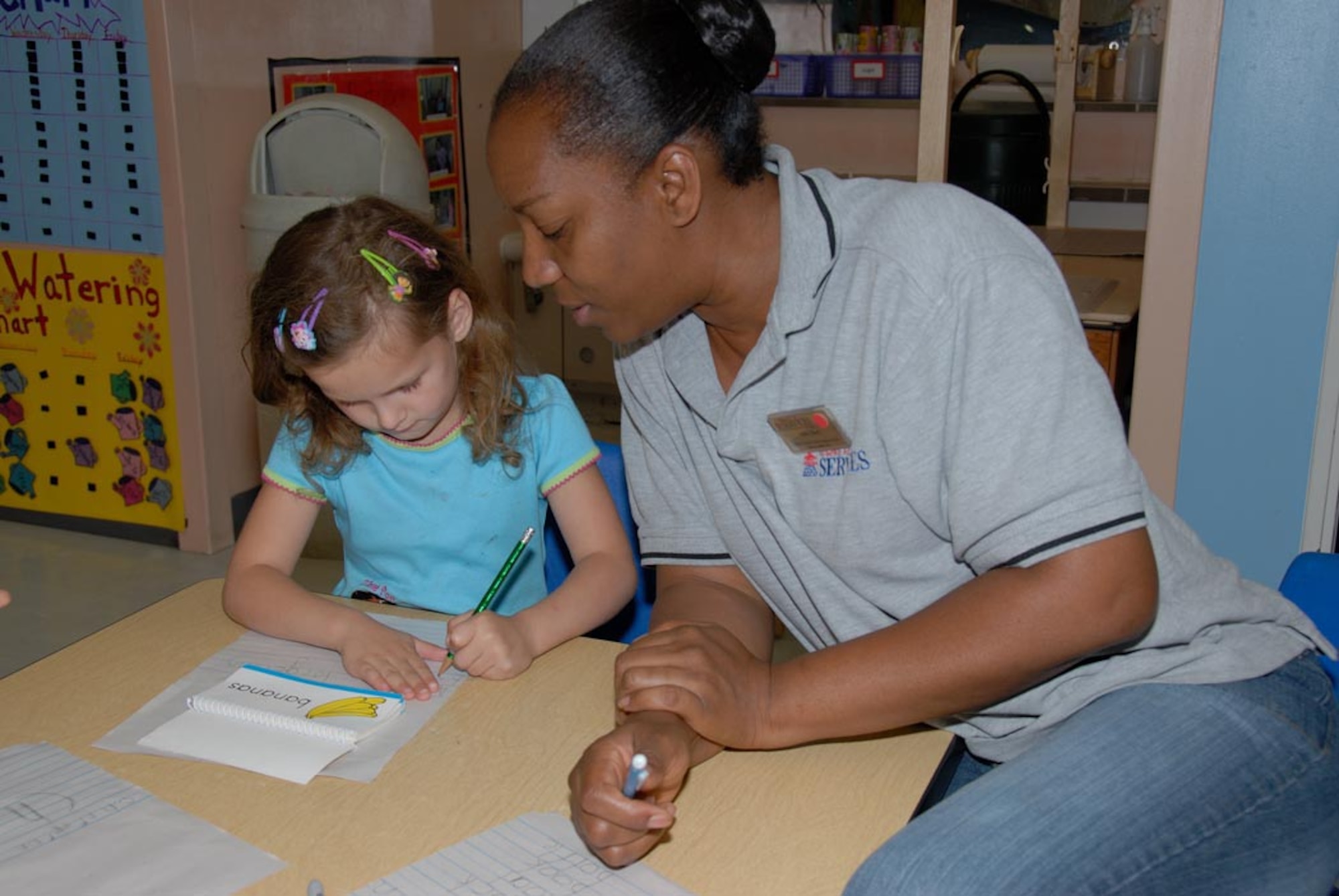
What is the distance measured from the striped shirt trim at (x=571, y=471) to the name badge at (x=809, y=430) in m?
0.41

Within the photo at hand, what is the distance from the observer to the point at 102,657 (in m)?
→ 1.25

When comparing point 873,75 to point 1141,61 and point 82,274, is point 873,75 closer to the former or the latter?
point 1141,61

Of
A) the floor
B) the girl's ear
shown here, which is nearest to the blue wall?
the girl's ear

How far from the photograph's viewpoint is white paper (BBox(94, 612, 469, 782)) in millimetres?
1073

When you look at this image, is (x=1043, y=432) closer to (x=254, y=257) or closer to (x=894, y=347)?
(x=894, y=347)

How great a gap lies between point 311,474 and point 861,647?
2.46 ft

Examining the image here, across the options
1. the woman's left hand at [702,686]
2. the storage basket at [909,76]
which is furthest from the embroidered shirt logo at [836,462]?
the storage basket at [909,76]

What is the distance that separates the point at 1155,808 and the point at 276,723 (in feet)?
2.32

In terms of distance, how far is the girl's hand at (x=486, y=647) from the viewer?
1.21 m

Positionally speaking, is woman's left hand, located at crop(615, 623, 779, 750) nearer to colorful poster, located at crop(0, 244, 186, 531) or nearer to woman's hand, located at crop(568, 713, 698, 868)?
woman's hand, located at crop(568, 713, 698, 868)

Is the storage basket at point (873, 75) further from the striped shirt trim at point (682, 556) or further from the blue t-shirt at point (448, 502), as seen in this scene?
the striped shirt trim at point (682, 556)

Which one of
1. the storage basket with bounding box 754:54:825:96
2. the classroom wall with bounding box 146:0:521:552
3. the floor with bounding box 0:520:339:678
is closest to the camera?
the floor with bounding box 0:520:339:678

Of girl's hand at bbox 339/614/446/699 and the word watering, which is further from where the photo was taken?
the word watering

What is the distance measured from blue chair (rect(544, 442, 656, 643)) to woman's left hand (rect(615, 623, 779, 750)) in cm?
44
